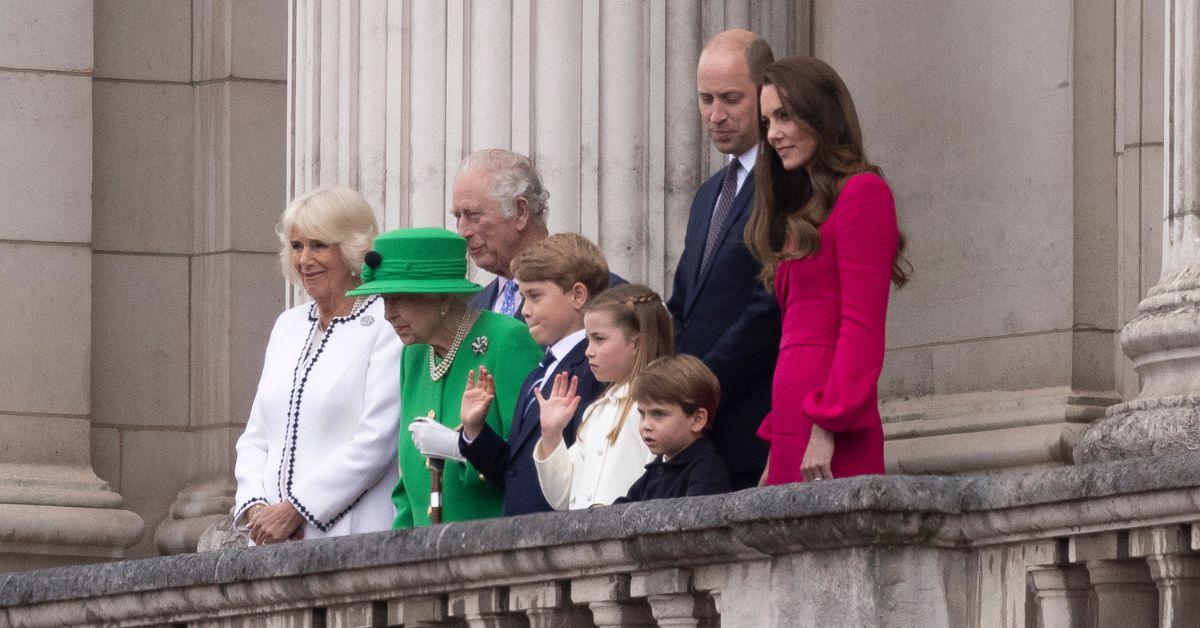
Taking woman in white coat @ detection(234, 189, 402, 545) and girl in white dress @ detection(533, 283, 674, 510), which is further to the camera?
woman in white coat @ detection(234, 189, 402, 545)

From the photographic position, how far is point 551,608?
5703 mm

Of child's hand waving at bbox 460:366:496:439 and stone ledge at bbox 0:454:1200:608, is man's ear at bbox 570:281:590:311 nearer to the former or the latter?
child's hand waving at bbox 460:366:496:439

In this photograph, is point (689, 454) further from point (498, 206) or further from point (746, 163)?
point (498, 206)

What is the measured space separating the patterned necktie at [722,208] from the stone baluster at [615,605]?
5.99ft

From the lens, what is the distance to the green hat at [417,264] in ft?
24.2

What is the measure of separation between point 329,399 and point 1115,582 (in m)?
3.42

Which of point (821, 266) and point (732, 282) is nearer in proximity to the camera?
point (821, 266)

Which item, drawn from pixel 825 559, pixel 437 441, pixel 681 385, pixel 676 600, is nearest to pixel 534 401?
pixel 437 441

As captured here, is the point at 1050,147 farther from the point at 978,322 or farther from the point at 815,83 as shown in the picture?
the point at 815,83

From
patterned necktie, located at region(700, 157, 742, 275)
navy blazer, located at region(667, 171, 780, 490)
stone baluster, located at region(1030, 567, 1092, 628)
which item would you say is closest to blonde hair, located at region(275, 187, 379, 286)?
navy blazer, located at region(667, 171, 780, 490)

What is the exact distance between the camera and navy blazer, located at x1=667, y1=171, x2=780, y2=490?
6988 millimetres

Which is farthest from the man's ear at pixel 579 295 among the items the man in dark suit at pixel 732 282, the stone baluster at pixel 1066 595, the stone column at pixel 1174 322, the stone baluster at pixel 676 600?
the stone baluster at pixel 1066 595

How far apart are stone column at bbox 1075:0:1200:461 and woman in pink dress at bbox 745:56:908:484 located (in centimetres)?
63

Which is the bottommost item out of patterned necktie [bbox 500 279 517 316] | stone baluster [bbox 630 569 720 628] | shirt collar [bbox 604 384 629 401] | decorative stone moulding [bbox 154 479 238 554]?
decorative stone moulding [bbox 154 479 238 554]
